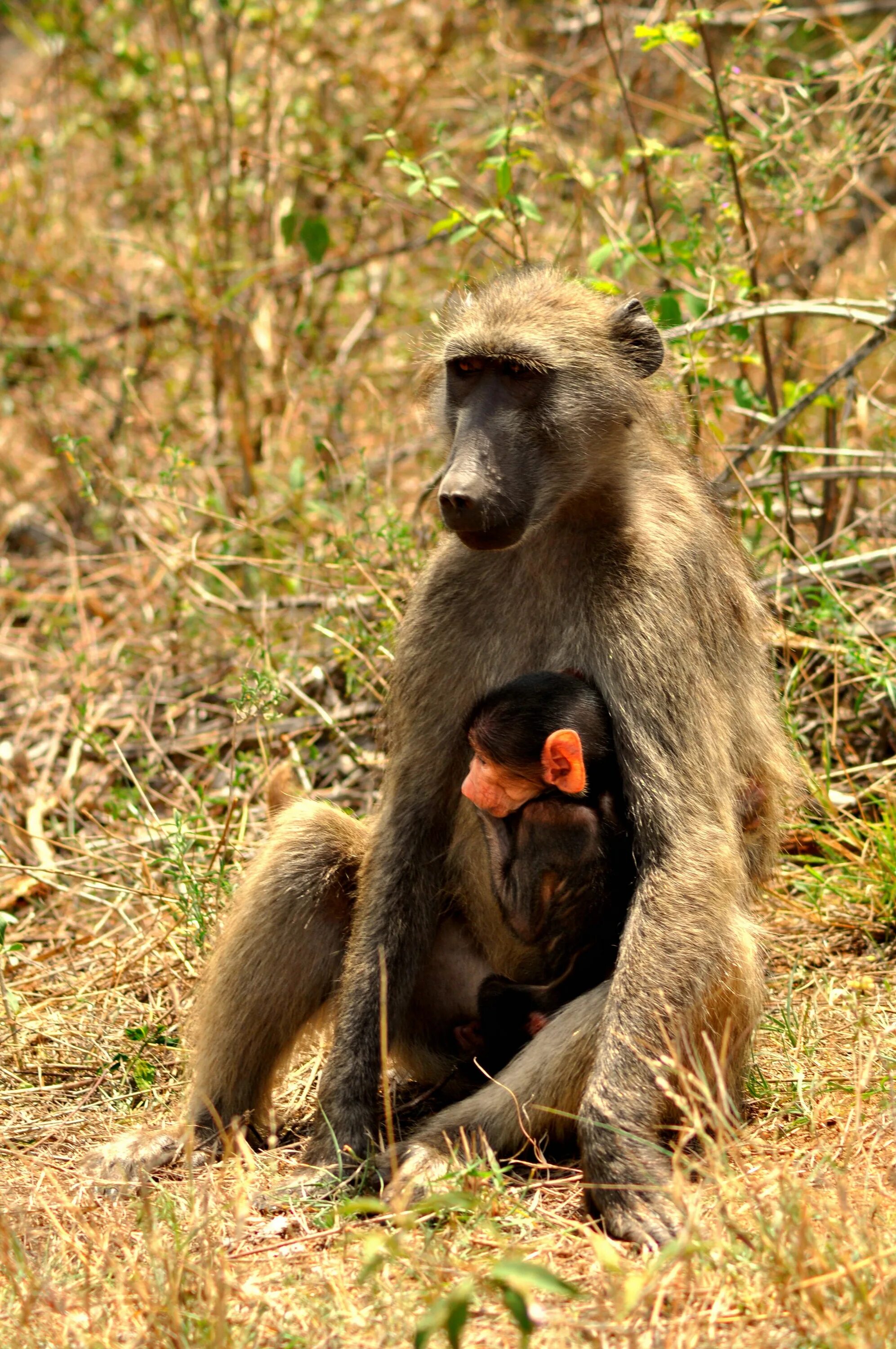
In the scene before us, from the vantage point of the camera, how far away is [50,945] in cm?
406

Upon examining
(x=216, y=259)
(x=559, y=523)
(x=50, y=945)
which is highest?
(x=216, y=259)

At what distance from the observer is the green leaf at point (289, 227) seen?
5199 mm

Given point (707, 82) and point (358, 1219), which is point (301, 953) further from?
point (707, 82)

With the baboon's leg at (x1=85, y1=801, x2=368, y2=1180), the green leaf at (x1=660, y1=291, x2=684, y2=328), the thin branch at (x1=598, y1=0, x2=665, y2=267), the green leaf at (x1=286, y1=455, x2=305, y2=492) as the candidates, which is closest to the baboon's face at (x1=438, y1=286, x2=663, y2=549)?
the baboon's leg at (x1=85, y1=801, x2=368, y2=1180)

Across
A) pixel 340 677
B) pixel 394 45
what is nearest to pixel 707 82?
pixel 340 677

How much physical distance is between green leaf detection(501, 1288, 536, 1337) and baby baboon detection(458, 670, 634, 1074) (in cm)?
113

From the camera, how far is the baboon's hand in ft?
7.89

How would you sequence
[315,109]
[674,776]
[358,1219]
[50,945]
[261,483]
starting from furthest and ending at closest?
[315,109] → [261,483] → [50,945] → [674,776] → [358,1219]

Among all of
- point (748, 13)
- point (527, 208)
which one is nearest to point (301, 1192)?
point (527, 208)

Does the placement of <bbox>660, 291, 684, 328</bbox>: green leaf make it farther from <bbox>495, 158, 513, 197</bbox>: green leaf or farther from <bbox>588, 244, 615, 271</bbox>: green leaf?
<bbox>495, 158, 513, 197</bbox>: green leaf

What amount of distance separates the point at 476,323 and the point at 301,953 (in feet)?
4.67

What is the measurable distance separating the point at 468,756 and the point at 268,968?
622mm

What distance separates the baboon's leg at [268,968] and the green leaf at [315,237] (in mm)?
2591

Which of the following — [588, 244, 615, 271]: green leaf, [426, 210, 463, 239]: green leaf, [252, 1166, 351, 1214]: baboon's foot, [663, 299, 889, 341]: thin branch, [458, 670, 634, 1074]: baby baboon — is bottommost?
[252, 1166, 351, 1214]: baboon's foot
